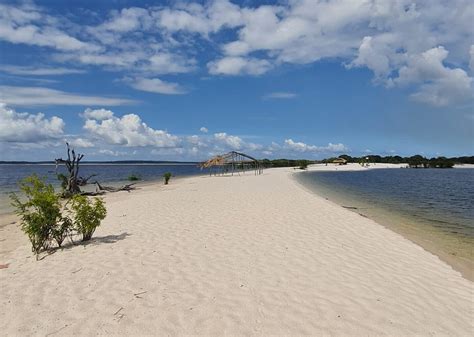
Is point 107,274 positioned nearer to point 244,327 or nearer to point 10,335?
point 10,335

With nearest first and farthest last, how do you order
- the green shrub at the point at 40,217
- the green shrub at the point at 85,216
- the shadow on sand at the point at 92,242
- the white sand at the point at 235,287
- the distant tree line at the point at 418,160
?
the white sand at the point at 235,287 → the green shrub at the point at 40,217 → the shadow on sand at the point at 92,242 → the green shrub at the point at 85,216 → the distant tree line at the point at 418,160

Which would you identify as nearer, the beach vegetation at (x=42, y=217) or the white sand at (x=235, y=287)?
the white sand at (x=235, y=287)

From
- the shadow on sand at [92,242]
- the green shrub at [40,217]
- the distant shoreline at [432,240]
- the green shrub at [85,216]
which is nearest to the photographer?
the green shrub at [40,217]

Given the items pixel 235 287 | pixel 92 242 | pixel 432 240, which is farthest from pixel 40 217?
pixel 432 240

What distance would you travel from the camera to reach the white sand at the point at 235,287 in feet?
12.9

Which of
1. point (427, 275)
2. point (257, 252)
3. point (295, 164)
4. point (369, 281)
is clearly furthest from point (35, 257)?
point (295, 164)

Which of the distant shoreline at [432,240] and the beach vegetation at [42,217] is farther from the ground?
the beach vegetation at [42,217]

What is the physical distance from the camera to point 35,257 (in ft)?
21.7

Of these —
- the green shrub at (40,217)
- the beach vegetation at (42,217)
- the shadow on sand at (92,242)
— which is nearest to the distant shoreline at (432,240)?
the shadow on sand at (92,242)

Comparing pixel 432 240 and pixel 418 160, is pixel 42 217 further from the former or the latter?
pixel 418 160

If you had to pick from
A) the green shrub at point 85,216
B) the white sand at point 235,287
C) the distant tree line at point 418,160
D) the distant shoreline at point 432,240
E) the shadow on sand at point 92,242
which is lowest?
the distant shoreline at point 432,240

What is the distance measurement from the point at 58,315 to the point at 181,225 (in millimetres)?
5498

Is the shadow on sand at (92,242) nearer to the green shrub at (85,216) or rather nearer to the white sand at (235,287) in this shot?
the white sand at (235,287)

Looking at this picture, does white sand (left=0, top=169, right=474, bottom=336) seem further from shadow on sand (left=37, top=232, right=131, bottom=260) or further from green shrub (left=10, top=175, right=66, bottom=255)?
green shrub (left=10, top=175, right=66, bottom=255)
